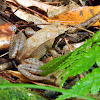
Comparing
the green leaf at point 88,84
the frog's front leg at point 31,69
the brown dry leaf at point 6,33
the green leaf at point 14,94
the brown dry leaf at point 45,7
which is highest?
the brown dry leaf at point 45,7

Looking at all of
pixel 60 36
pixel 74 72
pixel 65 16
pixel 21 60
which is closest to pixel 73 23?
pixel 65 16

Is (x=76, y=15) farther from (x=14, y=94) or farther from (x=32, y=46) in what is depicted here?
(x=14, y=94)

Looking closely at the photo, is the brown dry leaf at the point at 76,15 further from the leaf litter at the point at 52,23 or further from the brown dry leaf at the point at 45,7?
the brown dry leaf at the point at 45,7

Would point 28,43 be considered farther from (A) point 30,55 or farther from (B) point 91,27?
(B) point 91,27

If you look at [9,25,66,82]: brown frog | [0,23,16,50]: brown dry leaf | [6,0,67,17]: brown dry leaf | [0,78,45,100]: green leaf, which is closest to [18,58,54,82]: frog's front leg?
[9,25,66,82]: brown frog

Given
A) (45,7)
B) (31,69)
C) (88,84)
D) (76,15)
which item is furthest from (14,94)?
(45,7)

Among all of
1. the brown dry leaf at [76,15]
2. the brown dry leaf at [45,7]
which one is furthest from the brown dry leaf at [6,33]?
the brown dry leaf at [76,15]
